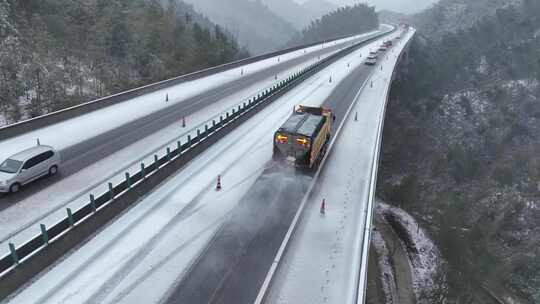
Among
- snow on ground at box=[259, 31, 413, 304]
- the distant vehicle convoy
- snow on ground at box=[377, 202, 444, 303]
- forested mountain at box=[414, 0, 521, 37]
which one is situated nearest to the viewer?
snow on ground at box=[259, 31, 413, 304]

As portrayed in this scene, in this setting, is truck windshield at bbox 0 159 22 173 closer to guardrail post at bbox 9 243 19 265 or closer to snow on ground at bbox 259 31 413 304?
guardrail post at bbox 9 243 19 265

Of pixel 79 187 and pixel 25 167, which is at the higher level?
pixel 25 167

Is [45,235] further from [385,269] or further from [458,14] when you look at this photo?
[458,14]

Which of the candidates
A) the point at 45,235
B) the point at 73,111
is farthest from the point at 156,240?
the point at 73,111

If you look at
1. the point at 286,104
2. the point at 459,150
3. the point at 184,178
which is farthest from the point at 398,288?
the point at 459,150

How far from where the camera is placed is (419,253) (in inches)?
1146

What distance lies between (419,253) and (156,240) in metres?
21.5

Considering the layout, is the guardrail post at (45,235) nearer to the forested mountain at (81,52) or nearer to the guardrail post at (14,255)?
the guardrail post at (14,255)

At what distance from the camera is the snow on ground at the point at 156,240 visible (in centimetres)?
1361

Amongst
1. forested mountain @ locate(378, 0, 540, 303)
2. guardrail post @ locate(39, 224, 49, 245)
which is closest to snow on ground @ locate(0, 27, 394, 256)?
guardrail post @ locate(39, 224, 49, 245)

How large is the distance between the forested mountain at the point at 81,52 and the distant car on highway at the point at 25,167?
13.5 meters

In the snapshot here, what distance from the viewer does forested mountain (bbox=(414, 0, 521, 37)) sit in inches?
5750

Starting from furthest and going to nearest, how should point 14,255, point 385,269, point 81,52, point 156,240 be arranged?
1. point 81,52
2. point 385,269
3. point 156,240
4. point 14,255

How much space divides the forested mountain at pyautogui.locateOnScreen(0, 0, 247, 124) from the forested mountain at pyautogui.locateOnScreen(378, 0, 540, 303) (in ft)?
108
